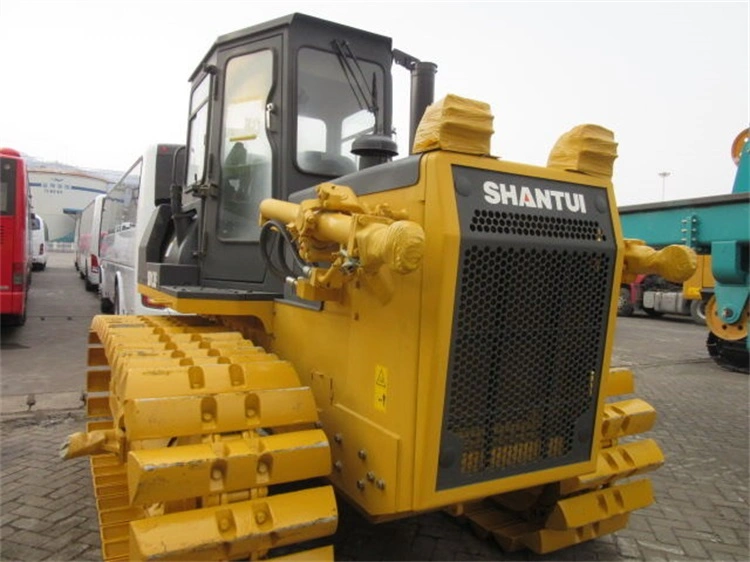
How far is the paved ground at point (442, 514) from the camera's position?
10.1 ft

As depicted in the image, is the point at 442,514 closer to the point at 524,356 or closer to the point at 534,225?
the point at 524,356

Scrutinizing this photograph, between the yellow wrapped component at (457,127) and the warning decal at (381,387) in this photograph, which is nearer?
the yellow wrapped component at (457,127)

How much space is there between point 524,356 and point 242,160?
1.98 meters

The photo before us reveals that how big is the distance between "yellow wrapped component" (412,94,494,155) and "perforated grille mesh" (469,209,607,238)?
0.25m

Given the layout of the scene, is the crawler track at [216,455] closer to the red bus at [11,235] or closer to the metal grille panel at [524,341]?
the metal grille panel at [524,341]

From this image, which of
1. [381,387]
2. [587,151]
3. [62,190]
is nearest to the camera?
[381,387]

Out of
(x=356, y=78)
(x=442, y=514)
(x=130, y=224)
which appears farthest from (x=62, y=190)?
(x=442, y=514)

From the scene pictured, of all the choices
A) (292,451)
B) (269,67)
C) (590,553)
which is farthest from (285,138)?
(590,553)

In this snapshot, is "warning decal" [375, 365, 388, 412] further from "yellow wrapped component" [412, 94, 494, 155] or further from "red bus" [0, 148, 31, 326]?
"red bus" [0, 148, 31, 326]

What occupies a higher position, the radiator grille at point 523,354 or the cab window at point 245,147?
the cab window at point 245,147

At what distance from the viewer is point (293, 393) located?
7.75 ft

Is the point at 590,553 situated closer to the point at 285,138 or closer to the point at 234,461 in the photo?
the point at 234,461

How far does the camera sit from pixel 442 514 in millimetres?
3471

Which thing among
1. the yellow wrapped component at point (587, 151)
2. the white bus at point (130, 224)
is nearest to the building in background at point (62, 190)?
the white bus at point (130, 224)
